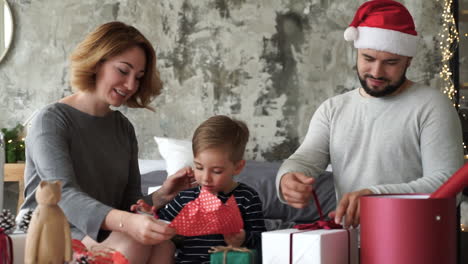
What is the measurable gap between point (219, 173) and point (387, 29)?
2.12ft

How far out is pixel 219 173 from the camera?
1767mm

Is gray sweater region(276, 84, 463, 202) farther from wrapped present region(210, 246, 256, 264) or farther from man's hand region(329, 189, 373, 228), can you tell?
wrapped present region(210, 246, 256, 264)

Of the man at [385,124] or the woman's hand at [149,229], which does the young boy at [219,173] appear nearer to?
the man at [385,124]

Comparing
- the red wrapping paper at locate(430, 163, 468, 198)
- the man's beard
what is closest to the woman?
the man's beard

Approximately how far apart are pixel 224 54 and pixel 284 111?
459mm

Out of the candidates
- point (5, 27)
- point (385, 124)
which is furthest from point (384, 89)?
point (5, 27)

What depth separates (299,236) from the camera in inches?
49.9

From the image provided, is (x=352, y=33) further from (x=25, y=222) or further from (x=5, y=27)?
(x=5, y=27)

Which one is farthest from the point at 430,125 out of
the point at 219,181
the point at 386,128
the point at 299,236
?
the point at 299,236

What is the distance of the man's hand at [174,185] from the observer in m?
1.83

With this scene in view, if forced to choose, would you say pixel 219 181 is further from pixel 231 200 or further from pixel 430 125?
pixel 430 125

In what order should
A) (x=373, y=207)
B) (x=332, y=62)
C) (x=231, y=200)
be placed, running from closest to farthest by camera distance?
(x=373, y=207) < (x=231, y=200) < (x=332, y=62)

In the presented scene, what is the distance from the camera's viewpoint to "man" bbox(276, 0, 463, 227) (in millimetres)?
1877

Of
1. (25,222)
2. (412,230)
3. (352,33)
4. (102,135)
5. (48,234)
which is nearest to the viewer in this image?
(48,234)
